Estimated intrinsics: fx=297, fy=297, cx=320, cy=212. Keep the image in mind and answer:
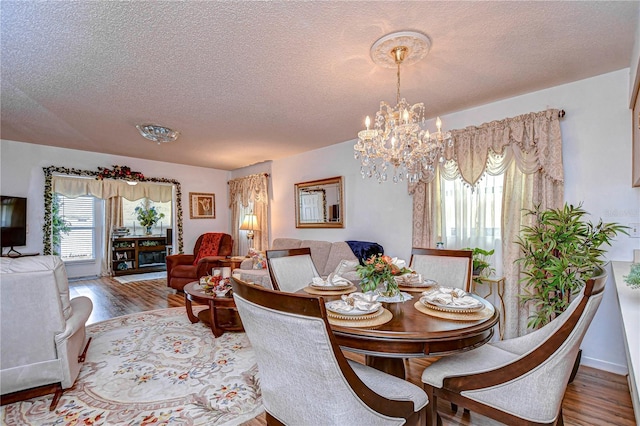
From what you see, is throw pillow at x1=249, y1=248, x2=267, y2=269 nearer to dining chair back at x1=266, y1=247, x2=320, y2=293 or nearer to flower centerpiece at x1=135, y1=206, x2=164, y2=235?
dining chair back at x1=266, y1=247, x2=320, y2=293

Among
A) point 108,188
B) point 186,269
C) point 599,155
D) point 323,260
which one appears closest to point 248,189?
point 186,269

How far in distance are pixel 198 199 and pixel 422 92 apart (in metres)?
5.48

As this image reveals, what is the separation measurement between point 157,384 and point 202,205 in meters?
5.02

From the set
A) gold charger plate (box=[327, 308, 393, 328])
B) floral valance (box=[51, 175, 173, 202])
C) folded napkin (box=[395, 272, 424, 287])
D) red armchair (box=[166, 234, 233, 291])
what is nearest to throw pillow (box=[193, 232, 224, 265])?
red armchair (box=[166, 234, 233, 291])

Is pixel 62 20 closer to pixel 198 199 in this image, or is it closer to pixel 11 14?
pixel 11 14

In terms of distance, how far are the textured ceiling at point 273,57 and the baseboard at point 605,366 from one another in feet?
8.15

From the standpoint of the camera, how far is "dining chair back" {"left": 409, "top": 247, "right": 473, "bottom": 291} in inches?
92.3

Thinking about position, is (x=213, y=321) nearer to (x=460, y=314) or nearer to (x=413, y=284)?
(x=413, y=284)

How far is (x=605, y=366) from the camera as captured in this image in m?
2.53

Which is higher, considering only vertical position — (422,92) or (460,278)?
(422,92)

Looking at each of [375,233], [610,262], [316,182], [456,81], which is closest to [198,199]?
[316,182]

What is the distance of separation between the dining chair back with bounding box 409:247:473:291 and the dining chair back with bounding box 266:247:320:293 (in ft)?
3.09

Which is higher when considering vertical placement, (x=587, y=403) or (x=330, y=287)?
(x=330, y=287)

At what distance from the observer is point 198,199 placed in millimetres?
6801
